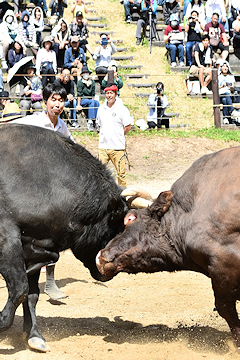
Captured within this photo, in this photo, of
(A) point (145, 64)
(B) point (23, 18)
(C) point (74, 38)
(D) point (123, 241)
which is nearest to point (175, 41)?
(A) point (145, 64)

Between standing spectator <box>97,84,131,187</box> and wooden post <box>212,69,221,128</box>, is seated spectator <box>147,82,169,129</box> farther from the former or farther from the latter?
standing spectator <box>97,84,131,187</box>

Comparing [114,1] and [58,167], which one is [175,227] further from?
[114,1]

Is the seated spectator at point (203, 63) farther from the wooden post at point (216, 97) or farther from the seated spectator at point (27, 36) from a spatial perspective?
the seated spectator at point (27, 36)

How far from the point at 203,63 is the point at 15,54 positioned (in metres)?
6.24

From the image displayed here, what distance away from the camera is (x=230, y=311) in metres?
4.34

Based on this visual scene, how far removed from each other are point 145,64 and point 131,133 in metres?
6.20

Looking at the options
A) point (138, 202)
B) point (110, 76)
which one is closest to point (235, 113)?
point (110, 76)

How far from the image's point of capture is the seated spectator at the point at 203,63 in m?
16.3

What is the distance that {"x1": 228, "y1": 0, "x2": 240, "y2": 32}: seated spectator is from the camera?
19453mm

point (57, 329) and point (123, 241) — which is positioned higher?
point (123, 241)

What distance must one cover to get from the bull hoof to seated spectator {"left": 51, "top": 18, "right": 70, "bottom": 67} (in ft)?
42.5

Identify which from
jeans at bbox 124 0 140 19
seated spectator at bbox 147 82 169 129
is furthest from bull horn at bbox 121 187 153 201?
jeans at bbox 124 0 140 19

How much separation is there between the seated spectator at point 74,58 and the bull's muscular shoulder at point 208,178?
1102cm

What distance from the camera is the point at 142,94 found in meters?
16.9
